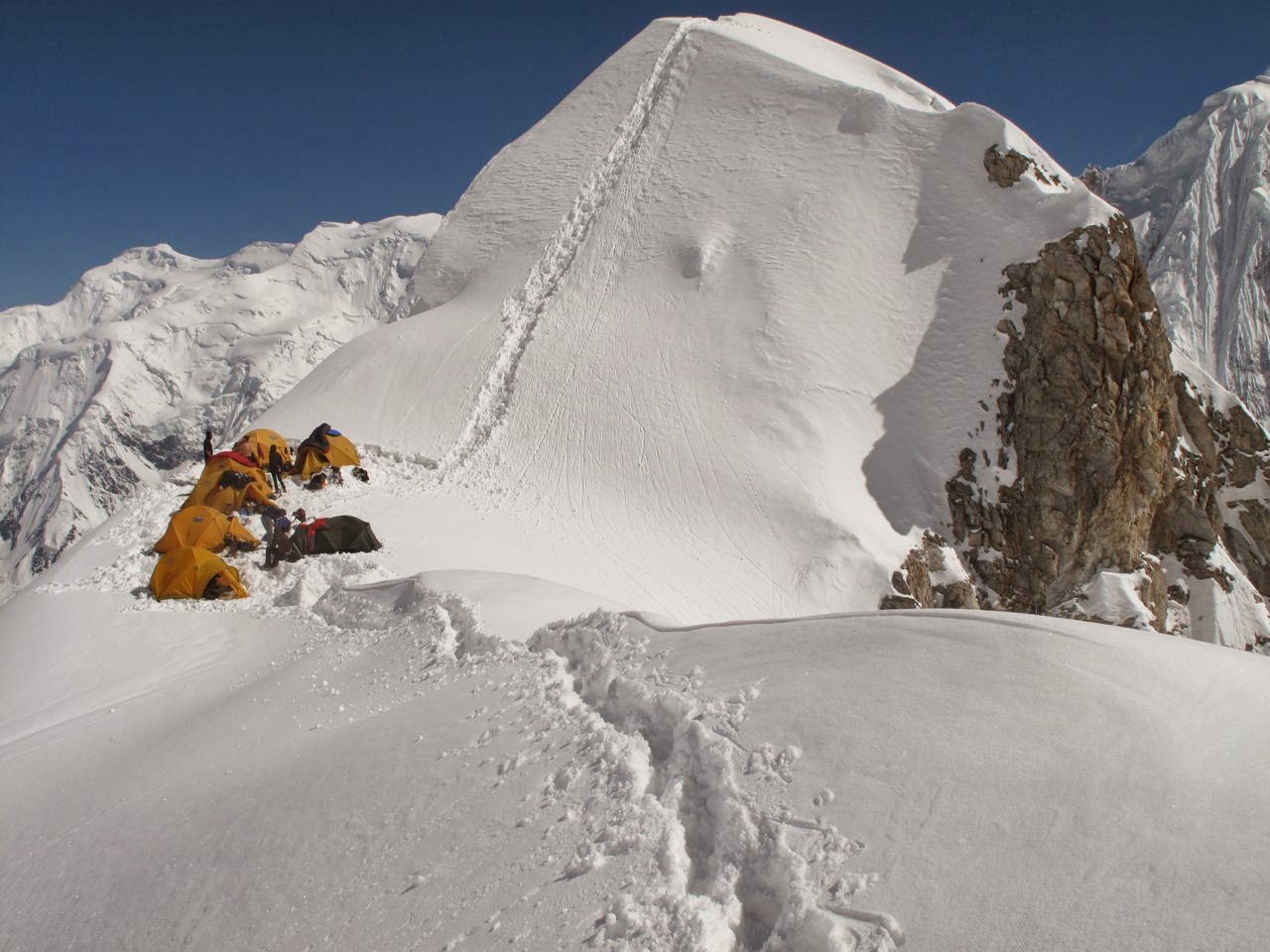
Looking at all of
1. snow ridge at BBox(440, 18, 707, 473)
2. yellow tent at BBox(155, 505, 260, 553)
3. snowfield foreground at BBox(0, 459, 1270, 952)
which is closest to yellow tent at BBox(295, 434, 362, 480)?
snow ridge at BBox(440, 18, 707, 473)

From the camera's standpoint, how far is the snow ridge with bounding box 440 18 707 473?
2134cm

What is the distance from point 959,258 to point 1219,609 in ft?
44.1

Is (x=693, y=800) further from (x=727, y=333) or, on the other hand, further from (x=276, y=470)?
(x=727, y=333)

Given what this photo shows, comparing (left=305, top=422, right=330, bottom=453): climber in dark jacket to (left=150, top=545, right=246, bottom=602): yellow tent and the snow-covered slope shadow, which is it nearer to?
(left=150, top=545, right=246, bottom=602): yellow tent

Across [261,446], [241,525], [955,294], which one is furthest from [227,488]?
[955,294]

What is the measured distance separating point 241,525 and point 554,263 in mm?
15375

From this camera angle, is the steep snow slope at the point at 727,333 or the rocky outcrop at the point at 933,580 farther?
the steep snow slope at the point at 727,333

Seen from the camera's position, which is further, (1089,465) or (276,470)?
(1089,465)

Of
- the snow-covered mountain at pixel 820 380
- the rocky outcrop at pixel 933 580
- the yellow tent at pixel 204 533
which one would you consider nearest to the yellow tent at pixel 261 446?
the yellow tent at pixel 204 533

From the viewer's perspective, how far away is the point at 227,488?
15.1 m

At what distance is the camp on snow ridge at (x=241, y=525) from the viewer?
12391 mm

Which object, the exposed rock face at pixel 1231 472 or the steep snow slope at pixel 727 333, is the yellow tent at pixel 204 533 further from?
the exposed rock face at pixel 1231 472

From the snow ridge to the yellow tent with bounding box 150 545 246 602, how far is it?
24.6ft

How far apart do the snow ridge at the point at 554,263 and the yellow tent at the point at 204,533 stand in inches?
248
